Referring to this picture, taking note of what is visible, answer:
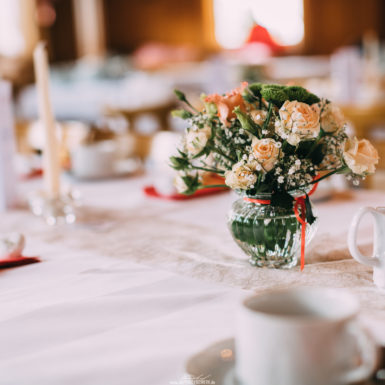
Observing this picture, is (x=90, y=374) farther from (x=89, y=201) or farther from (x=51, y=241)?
(x=89, y=201)

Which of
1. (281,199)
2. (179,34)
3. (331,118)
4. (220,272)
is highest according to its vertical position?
(179,34)

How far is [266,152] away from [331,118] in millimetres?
127

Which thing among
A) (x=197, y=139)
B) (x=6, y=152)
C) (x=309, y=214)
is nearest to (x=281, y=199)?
(x=309, y=214)

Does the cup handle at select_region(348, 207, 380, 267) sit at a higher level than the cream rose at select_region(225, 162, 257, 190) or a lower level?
lower

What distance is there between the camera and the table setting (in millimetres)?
472

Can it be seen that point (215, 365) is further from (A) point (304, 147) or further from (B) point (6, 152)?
(B) point (6, 152)

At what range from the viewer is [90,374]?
0.56m

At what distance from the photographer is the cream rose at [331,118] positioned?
82 cm

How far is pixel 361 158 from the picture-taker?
0.79 meters

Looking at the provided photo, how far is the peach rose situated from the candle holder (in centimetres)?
51

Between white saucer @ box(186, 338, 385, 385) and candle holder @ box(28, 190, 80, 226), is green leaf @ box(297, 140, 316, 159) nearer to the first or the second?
white saucer @ box(186, 338, 385, 385)

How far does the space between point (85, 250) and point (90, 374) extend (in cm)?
47

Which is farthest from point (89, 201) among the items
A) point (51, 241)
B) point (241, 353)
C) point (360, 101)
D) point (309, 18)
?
point (309, 18)

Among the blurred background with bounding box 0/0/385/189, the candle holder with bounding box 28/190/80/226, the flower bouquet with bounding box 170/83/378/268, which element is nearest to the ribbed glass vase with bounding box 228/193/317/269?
the flower bouquet with bounding box 170/83/378/268
